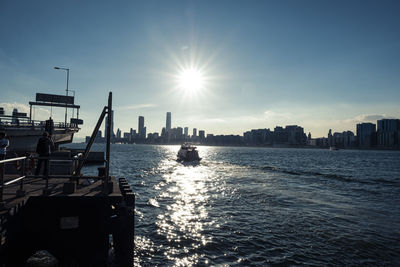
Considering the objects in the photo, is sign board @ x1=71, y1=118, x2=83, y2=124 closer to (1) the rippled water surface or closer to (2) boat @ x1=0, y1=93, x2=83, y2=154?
(2) boat @ x1=0, y1=93, x2=83, y2=154

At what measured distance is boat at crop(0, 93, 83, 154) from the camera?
32.2 metres

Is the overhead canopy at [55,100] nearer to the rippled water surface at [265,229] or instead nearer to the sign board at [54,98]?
the sign board at [54,98]

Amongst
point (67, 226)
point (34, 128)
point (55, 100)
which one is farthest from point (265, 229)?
point (55, 100)

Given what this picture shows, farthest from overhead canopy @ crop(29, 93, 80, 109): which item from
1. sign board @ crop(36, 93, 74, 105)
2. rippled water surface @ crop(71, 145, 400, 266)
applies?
rippled water surface @ crop(71, 145, 400, 266)

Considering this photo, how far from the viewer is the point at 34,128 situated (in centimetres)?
3881

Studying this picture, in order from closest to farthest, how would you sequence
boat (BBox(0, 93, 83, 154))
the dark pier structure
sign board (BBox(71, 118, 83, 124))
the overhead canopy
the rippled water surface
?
1. the dark pier structure
2. the rippled water surface
3. boat (BBox(0, 93, 83, 154))
4. the overhead canopy
5. sign board (BBox(71, 118, 83, 124))

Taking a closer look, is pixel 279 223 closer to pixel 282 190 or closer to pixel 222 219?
pixel 222 219

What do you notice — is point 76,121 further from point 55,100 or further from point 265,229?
point 265,229

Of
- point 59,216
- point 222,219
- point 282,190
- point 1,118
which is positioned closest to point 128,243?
point 59,216

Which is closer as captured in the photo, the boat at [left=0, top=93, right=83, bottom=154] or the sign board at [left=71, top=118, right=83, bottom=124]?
the boat at [left=0, top=93, right=83, bottom=154]

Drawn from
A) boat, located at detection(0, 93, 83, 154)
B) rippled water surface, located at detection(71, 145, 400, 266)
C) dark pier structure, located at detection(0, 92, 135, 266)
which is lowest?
rippled water surface, located at detection(71, 145, 400, 266)

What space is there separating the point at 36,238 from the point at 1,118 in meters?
37.2

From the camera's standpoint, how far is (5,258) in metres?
6.90

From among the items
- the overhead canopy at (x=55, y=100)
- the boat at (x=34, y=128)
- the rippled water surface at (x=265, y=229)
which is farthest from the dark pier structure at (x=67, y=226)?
the overhead canopy at (x=55, y=100)
